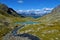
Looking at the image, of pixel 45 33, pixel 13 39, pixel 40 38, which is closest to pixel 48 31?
pixel 45 33

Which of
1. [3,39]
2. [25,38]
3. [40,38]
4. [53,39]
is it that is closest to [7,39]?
[3,39]

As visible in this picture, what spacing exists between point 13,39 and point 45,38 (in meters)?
24.5

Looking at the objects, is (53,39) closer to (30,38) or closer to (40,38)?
(40,38)

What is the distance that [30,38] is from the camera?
4774 inches

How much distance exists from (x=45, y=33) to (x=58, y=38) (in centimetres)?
1984

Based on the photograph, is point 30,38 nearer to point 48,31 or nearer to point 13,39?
point 13,39

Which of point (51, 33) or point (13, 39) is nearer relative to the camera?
point (13, 39)

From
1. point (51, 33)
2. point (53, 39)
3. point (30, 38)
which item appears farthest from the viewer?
point (51, 33)

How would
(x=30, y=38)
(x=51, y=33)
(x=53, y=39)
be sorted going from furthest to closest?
(x=51, y=33), (x=30, y=38), (x=53, y=39)

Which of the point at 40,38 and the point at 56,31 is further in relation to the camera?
the point at 56,31

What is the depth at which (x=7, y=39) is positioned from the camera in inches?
4845

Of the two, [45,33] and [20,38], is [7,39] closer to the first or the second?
[20,38]

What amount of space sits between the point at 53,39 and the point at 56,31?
24706mm

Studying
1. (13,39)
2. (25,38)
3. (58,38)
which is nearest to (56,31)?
(58,38)
